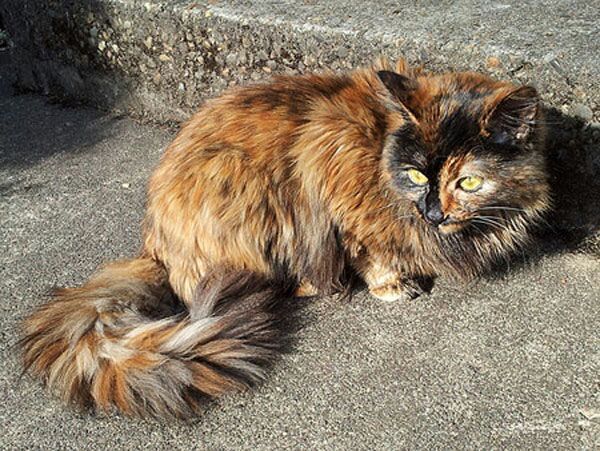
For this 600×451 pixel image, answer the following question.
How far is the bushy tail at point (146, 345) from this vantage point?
243 centimetres

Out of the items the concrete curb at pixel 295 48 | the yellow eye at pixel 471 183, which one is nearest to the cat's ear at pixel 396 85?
the yellow eye at pixel 471 183

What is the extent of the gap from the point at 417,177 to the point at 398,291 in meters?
0.57

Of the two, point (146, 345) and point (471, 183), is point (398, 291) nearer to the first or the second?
point (471, 183)

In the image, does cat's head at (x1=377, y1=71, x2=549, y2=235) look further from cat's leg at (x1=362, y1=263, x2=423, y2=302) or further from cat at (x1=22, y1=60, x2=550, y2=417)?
cat's leg at (x1=362, y1=263, x2=423, y2=302)

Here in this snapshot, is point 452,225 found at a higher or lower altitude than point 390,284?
higher

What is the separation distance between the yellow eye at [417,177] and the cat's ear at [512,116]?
28 cm

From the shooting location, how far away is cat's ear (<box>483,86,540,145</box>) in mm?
2498

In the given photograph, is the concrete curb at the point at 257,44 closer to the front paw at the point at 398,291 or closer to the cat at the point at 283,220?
the cat at the point at 283,220

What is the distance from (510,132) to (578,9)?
140 centimetres

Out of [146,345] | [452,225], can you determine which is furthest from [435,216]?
[146,345]

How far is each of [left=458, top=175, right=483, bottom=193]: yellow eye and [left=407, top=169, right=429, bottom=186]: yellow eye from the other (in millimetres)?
130

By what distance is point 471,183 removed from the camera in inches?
105

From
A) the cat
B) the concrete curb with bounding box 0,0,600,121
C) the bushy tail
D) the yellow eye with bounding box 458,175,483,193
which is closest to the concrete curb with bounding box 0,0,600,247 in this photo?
the concrete curb with bounding box 0,0,600,121

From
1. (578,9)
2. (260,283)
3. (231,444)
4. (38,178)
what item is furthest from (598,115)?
(38,178)
